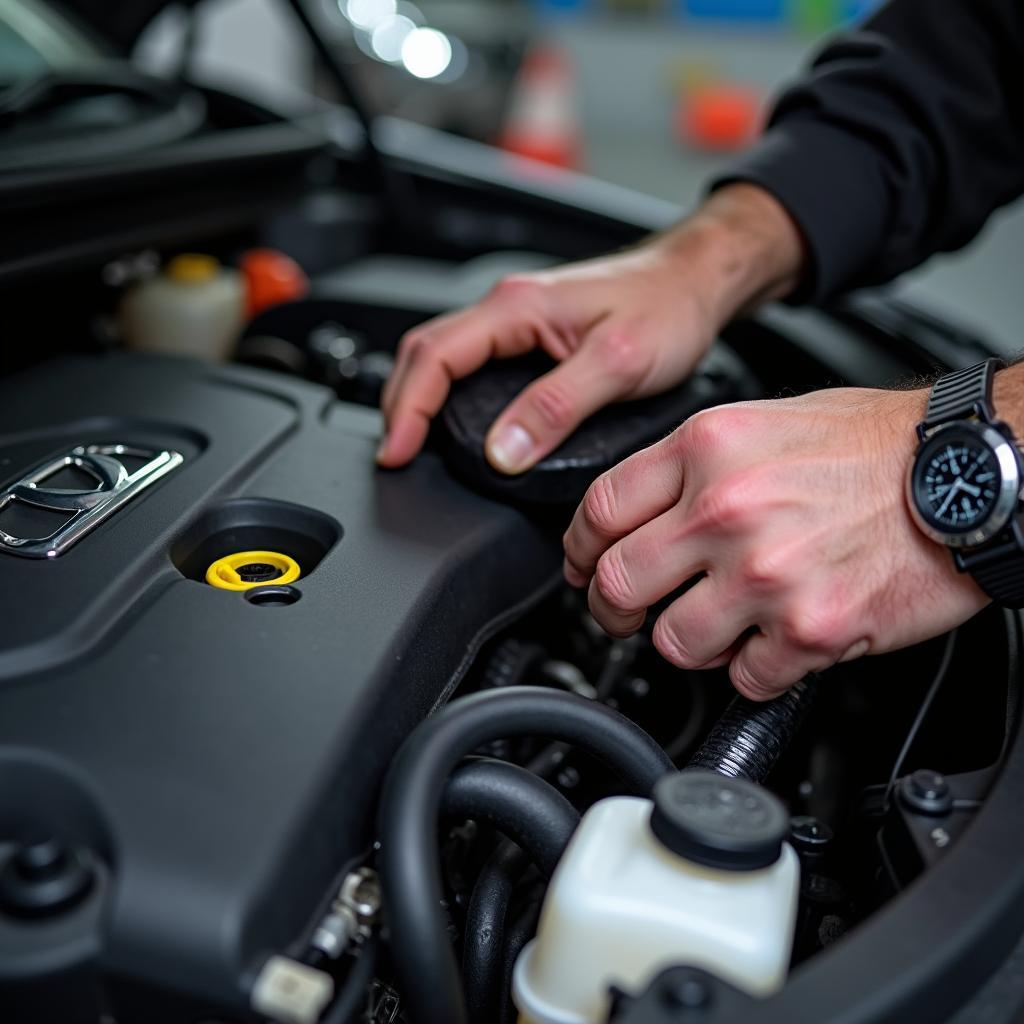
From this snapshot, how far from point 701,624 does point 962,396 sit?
0.20m

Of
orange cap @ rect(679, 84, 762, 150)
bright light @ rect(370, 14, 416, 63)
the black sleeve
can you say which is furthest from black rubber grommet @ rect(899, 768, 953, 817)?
orange cap @ rect(679, 84, 762, 150)

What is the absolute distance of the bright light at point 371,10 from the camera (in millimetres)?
1673

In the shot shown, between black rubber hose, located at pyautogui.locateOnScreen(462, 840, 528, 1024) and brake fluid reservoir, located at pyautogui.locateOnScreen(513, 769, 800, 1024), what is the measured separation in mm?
89

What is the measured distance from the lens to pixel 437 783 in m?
0.49

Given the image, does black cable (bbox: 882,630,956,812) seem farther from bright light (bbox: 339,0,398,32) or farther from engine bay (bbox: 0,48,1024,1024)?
bright light (bbox: 339,0,398,32)

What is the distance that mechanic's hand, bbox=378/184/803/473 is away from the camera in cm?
75

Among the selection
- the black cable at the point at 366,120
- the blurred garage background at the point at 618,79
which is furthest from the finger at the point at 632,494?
the blurred garage background at the point at 618,79

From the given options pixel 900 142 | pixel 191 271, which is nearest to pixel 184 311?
pixel 191 271

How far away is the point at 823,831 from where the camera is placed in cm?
60

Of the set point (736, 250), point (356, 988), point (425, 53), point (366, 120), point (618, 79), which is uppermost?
point (618, 79)

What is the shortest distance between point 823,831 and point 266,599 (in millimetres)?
336

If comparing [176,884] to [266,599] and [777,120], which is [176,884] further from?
[777,120]

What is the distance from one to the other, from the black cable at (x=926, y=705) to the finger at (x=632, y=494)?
195mm

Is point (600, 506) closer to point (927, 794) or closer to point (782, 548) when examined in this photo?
point (782, 548)
